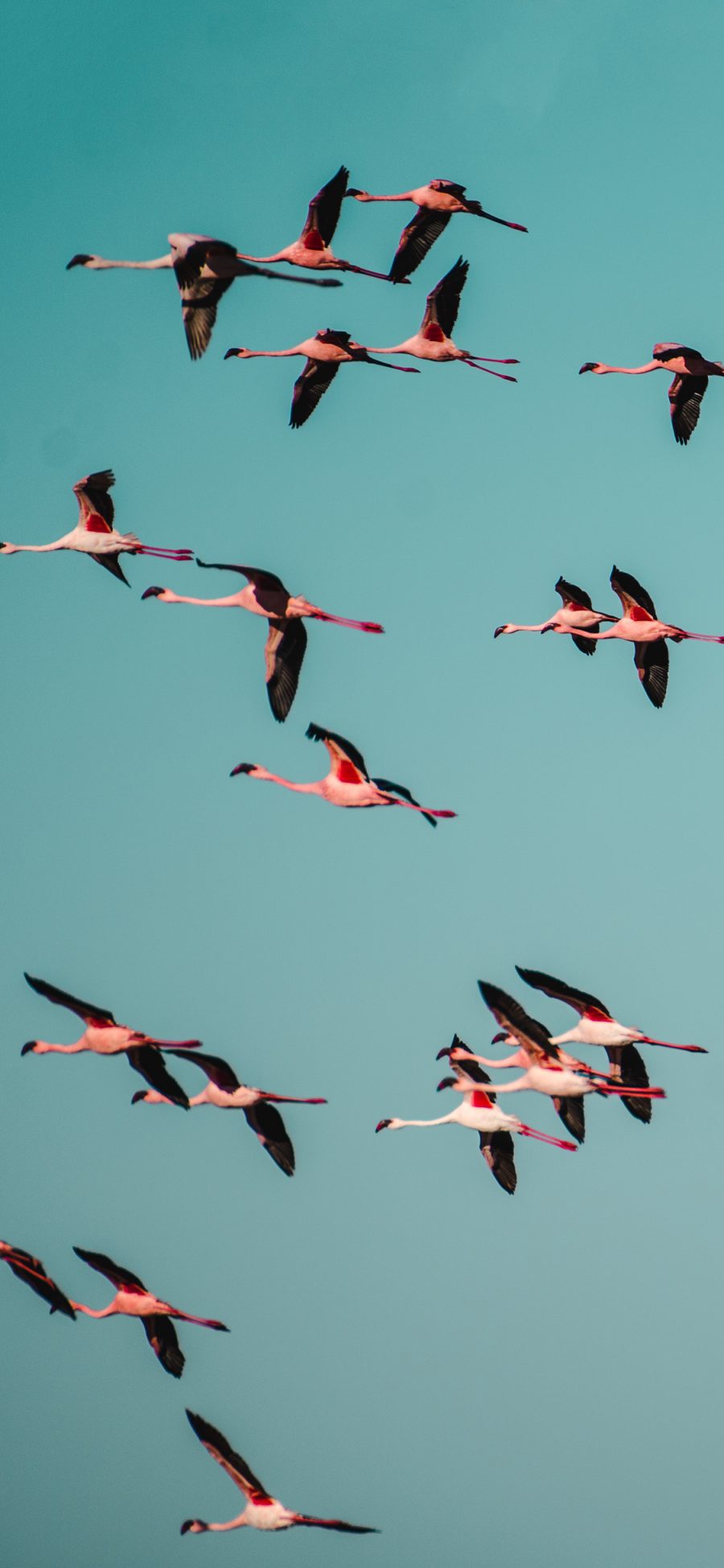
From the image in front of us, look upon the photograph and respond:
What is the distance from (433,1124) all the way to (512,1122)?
Result: 91.1 inches

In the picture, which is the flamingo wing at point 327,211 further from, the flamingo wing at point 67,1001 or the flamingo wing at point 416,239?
the flamingo wing at point 67,1001

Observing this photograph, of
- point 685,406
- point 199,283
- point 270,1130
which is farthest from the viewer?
point 685,406

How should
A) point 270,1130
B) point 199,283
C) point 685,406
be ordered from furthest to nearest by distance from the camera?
point 685,406, point 270,1130, point 199,283

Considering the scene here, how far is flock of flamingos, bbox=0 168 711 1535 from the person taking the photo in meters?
30.0

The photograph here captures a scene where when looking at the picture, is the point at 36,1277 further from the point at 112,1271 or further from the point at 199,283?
the point at 199,283

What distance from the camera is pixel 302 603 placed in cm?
3111

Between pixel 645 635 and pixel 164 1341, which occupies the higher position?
pixel 645 635

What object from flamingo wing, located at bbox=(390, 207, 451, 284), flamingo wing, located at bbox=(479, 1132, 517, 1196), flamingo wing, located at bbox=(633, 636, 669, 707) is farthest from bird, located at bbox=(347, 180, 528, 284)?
flamingo wing, located at bbox=(479, 1132, 517, 1196)

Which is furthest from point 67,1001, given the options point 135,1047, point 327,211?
point 327,211

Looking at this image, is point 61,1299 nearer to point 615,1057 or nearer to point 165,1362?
point 165,1362

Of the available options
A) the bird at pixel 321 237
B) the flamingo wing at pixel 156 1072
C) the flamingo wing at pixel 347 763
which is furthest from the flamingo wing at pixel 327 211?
the flamingo wing at pixel 156 1072

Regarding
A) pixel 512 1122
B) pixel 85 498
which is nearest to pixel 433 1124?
pixel 512 1122

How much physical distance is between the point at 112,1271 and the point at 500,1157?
6.23 metres

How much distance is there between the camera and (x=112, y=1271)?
31516 millimetres
